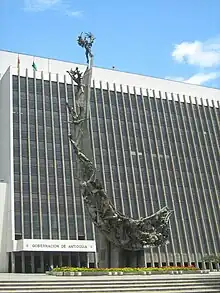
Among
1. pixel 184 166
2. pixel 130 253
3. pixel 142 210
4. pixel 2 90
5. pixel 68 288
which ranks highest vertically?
pixel 2 90

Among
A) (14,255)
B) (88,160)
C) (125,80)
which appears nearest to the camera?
(88,160)

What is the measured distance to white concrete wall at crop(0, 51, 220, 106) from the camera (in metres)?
67.3

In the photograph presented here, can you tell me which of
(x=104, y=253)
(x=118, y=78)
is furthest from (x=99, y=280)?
(x=118, y=78)

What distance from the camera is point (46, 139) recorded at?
60.7 meters

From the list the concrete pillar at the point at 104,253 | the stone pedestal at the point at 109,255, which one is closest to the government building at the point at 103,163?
the concrete pillar at the point at 104,253

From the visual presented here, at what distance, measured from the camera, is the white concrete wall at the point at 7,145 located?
55062mm

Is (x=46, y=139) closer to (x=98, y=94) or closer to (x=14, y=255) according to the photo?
(x=98, y=94)

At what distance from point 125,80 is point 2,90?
19.2 m

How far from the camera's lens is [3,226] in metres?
55.6

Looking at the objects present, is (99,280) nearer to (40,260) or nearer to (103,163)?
(40,260)

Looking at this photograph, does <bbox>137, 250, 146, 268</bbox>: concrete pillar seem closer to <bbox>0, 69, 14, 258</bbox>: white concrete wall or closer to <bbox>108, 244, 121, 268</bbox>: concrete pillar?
<bbox>108, 244, 121, 268</bbox>: concrete pillar

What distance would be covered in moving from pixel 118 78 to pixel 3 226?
29465 millimetres

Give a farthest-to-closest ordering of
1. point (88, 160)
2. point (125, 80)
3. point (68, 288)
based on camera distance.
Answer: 1. point (125, 80)
2. point (88, 160)
3. point (68, 288)

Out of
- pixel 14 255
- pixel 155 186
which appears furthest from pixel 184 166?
pixel 14 255
